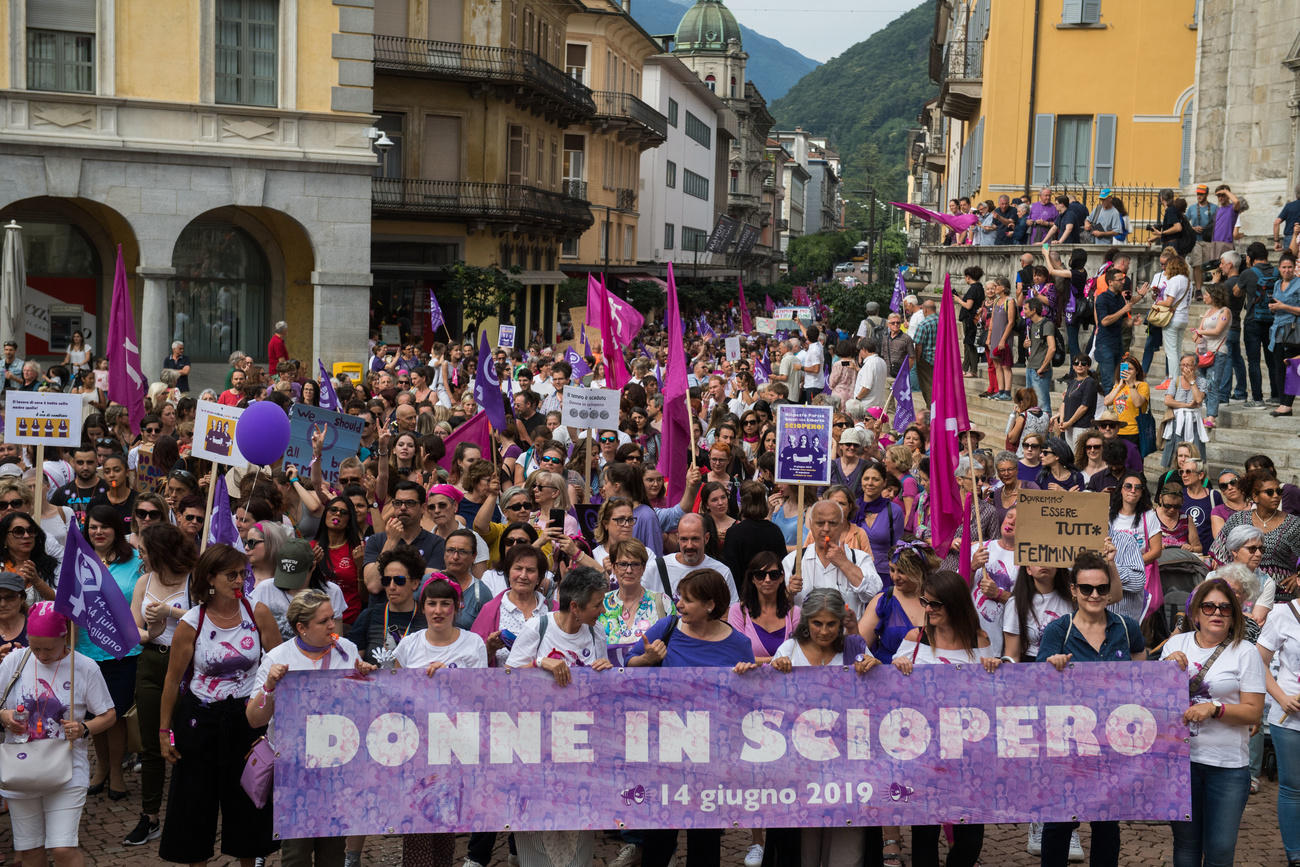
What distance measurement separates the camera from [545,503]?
32.9 ft

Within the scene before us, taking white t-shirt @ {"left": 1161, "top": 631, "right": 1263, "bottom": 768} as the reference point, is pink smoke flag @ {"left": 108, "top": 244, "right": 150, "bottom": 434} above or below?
above

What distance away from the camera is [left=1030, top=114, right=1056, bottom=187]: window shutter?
1278 inches

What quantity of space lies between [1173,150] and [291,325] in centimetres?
1882

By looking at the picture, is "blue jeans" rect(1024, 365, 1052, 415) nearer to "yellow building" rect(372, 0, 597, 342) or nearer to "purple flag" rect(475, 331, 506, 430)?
"purple flag" rect(475, 331, 506, 430)

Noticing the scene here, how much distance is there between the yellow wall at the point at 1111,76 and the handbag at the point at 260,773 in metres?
28.5

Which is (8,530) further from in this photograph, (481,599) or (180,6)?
(180,6)

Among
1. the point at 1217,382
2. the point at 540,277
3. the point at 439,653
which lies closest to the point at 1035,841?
the point at 439,653

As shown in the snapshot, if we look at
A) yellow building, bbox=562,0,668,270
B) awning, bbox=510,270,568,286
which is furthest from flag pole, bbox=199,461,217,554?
yellow building, bbox=562,0,668,270

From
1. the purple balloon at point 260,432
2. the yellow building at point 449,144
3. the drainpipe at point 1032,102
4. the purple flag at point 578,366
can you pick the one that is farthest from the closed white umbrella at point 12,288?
the drainpipe at point 1032,102

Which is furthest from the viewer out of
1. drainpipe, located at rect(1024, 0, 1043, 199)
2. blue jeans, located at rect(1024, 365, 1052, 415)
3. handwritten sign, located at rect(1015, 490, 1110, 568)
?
Result: drainpipe, located at rect(1024, 0, 1043, 199)

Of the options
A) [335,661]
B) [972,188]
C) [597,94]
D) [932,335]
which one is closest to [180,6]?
[932,335]

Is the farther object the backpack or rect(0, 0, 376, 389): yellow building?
rect(0, 0, 376, 389): yellow building

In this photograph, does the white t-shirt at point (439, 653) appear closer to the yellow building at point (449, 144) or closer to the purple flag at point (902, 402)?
the purple flag at point (902, 402)

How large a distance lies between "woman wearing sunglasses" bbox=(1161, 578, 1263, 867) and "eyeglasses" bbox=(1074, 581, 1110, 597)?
435 millimetres
